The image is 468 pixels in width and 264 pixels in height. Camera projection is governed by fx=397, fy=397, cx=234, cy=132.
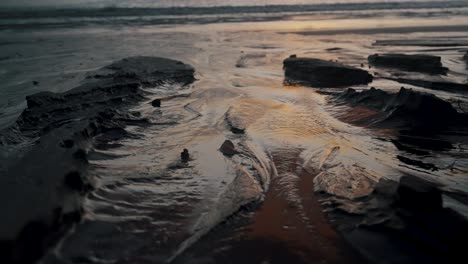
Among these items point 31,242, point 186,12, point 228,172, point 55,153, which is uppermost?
point 186,12

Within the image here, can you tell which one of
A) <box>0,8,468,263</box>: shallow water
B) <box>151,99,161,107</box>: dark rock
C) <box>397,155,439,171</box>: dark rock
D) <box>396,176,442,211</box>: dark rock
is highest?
<box>396,176,442,211</box>: dark rock

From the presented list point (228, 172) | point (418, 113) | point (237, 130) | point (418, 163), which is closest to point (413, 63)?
point (418, 113)

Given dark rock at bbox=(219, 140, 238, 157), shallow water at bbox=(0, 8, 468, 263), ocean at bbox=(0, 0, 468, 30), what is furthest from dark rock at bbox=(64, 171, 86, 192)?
ocean at bbox=(0, 0, 468, 30)

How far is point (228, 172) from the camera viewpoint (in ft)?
16.3

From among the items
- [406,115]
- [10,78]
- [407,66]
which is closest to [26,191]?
[406,115]

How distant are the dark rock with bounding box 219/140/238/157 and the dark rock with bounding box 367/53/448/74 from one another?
24.9 ft

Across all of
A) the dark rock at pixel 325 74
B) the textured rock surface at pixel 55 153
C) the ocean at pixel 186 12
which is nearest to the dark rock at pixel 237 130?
the textured rock surface at pixel 55 153

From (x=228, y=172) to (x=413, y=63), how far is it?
27.7 ft

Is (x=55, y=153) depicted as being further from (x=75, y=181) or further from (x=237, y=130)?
(x=237, y=130)

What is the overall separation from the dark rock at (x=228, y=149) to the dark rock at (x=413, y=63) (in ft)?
24.9

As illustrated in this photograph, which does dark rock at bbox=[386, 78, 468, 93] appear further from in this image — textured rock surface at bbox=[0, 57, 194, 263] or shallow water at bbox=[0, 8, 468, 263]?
textured rock surface at bbox=[0, 57, 194, 263]

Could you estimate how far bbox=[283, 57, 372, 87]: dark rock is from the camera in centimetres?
988

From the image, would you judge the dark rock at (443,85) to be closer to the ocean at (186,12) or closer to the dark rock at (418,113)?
the dark rock at (418,113)

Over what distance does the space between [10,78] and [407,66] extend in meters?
10.9
